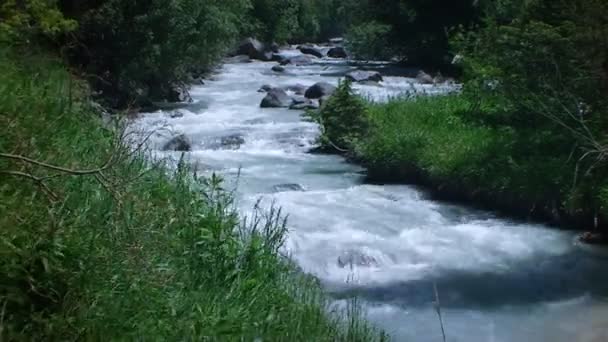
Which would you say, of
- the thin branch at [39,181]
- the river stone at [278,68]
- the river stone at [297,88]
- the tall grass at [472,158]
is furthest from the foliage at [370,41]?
the thin branch at [39,181]

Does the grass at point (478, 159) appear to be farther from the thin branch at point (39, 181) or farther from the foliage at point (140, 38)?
the thin branch at point (39, 181)

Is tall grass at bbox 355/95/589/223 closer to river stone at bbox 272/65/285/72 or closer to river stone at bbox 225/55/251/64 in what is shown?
river stone at bbox 272/65/285/72

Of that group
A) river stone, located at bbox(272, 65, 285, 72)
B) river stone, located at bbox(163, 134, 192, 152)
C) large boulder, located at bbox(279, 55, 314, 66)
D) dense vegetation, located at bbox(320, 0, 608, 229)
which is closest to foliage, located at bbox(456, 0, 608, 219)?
dense vegetation, located at bbox(320, 0, 608, 229)

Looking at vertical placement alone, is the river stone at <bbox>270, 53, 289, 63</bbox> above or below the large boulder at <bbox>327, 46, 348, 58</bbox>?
above

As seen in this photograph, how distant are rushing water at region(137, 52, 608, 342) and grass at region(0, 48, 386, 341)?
177 centimetres

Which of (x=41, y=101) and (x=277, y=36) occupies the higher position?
(x=41, y=101)

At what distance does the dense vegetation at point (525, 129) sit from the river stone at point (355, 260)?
235 cm

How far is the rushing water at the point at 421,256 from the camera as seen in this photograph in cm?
812

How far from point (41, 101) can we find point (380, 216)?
569 cm

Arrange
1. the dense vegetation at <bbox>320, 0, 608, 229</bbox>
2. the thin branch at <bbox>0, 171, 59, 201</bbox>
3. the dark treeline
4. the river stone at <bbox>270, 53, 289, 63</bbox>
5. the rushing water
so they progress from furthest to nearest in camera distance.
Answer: the river stone at <bbox>270, 53, 289, 63</bbox> → the dark treeline → the dense vegetation at <bbox>320, 0, 608, 229</bbox> → the rushing water → the thin branch at <bbox>0, 171, 59, 201</bbox>

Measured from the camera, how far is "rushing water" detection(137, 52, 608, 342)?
8117 mm

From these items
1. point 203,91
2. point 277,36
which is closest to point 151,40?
point 203,91

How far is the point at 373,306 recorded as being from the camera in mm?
8312

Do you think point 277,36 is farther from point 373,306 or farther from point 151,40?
point 373,306
